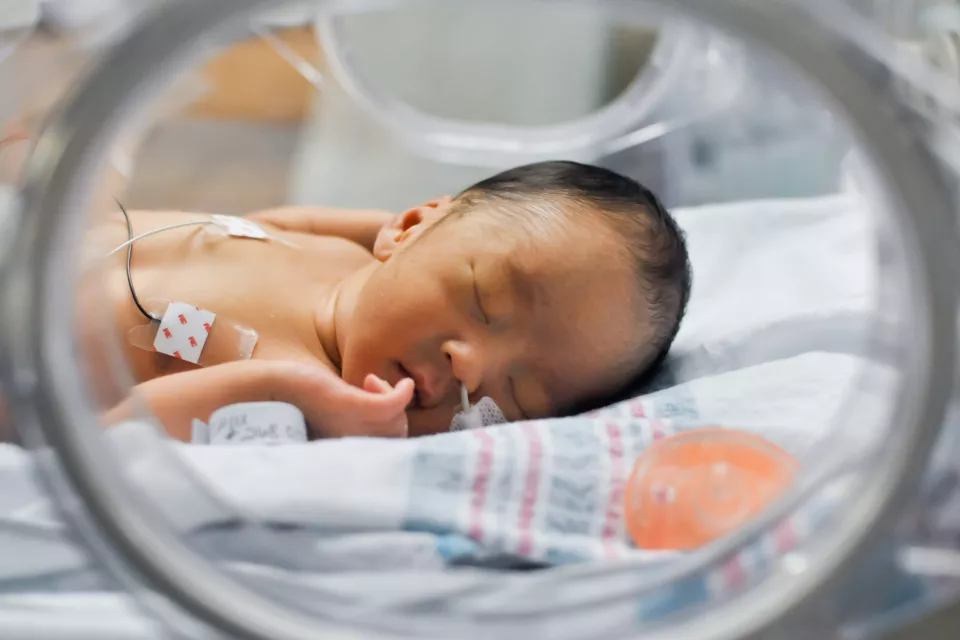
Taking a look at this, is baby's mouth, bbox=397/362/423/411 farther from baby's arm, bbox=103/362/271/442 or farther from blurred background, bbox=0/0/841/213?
blurred background, bbox=0/0/841/213

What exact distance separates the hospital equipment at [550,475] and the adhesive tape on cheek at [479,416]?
0.31 feet

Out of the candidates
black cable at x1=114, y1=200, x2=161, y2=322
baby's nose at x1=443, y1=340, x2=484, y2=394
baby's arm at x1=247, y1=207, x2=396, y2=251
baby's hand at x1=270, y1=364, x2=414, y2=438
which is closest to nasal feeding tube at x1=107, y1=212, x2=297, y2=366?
black cable at x1=114, y1=200, x2=161, y2=322

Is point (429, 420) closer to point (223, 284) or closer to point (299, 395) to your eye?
point (299, 395)

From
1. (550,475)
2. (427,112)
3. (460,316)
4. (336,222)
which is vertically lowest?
(550,475)

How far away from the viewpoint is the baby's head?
89cm

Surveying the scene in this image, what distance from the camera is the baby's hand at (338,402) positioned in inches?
33.4

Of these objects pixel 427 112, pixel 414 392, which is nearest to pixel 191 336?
pixel 414 392

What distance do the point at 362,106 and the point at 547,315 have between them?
26.0 inches

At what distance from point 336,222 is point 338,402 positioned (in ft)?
1.70

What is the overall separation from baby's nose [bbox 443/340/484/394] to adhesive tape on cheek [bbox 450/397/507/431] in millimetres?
31

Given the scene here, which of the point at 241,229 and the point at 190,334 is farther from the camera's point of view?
the point at 241,229

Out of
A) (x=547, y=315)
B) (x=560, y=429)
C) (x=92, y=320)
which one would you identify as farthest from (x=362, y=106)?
(x=92, y=320)

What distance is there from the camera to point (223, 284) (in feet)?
3.27

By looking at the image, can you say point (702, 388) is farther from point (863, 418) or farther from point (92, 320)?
point (92, 320)
